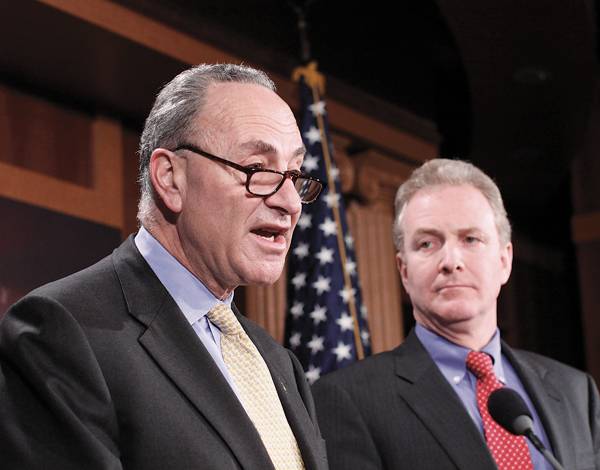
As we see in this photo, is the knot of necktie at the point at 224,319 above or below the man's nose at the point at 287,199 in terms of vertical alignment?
below

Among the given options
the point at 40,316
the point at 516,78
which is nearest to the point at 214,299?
the point at 40,316

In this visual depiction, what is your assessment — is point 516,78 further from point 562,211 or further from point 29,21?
point 562,211

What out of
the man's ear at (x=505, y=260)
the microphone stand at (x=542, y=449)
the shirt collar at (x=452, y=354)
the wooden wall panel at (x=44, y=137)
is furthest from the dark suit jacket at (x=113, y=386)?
the wooden wall panel at (x=44, y=137)

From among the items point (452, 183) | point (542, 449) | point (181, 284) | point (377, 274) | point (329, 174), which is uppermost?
point (329, 174)

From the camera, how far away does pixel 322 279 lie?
4.59m

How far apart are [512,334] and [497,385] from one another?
731 cm

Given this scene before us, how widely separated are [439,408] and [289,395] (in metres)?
0.74

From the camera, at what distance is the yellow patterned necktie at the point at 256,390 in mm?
1804

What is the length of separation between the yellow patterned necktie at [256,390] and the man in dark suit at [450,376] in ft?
2.18

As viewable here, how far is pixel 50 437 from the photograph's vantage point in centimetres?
147

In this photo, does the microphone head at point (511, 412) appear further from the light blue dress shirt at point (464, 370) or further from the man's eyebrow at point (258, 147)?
the man's eyebrow at point (258, 147)

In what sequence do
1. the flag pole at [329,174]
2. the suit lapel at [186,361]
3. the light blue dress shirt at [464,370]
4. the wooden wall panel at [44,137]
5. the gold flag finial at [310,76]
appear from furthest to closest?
the gold flag finial at [310,76] < the wooden wall panel at [44,137] < the flag pole at [329,174] < the light blue dress shirt at [464,370] < the suit lapel at [186,361]

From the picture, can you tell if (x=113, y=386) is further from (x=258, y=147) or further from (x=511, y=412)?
(x=511, y=412)

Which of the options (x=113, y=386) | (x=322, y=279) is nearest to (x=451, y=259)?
(x=113, y=386)
